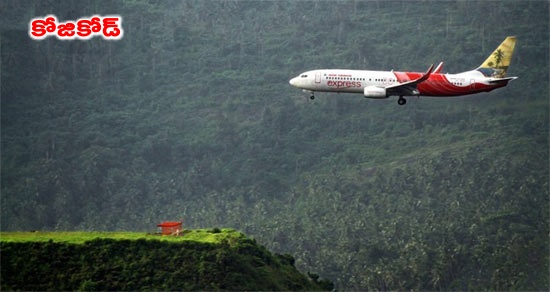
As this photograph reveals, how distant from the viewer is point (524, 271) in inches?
6481

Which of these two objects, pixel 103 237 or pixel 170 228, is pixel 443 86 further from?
pixel 103 237

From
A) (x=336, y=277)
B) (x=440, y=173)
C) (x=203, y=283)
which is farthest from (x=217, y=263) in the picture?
(x=440, y=173)

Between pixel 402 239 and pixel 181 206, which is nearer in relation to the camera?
pixel 402 239

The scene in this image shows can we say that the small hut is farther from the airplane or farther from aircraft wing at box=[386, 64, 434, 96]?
aircraft wing at box=[386, 64, 434, 96]

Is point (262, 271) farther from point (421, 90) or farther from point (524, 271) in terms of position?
point (524, 271)

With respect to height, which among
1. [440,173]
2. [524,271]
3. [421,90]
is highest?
[421,90]

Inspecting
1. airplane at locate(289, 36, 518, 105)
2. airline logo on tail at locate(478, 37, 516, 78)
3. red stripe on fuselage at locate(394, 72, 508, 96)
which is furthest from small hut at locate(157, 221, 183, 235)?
airline logo on tail at locate(478, 37, 516, 78)

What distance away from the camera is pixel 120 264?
230 feet

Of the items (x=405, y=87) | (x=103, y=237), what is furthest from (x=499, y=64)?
(x=103, y=237)

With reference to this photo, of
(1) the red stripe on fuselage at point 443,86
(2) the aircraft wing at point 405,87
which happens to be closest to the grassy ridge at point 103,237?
(2) the aircraft wing at point 405,87

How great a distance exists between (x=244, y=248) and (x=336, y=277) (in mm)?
96551

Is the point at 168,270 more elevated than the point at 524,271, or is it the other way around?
the point at 168,270

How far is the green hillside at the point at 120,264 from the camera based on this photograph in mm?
69562

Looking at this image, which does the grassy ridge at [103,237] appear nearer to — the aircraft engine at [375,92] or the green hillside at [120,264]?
the green hillside at [120,264]
